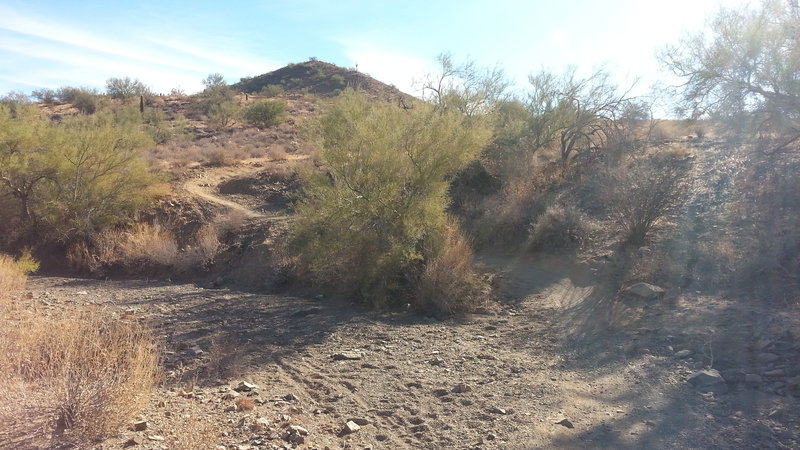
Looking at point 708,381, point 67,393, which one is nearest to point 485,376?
point 708,381

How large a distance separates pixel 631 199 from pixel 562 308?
368 cm

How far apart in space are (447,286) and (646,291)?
11.2 feet

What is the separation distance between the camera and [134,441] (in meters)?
4.56

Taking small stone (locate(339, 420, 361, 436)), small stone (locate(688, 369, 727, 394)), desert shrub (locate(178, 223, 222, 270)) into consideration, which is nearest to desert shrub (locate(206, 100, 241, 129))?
desert shrub (locate(178, 223, 222, 270))

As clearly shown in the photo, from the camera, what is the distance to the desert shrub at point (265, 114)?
3831 centimetres

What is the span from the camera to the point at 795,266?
31.5 feet

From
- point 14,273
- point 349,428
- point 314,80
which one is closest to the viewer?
point 349,428

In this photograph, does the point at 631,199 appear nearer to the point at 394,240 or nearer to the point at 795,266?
the point at 795,266

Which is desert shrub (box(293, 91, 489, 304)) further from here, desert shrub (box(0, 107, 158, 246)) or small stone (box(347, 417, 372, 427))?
desert shrub (box(0, 107, 158, 246))

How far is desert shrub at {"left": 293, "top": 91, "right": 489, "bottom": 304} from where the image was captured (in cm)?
1120

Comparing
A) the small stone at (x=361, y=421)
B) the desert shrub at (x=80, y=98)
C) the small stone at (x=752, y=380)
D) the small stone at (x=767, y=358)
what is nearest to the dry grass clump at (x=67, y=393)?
the small stone at (x=361, y=421)

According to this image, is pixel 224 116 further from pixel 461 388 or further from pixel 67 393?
pixel 67 393

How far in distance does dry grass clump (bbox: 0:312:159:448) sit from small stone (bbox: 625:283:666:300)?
Result: 7718 mm

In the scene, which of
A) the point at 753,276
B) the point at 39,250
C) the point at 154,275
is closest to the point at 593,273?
the point at 753,276
